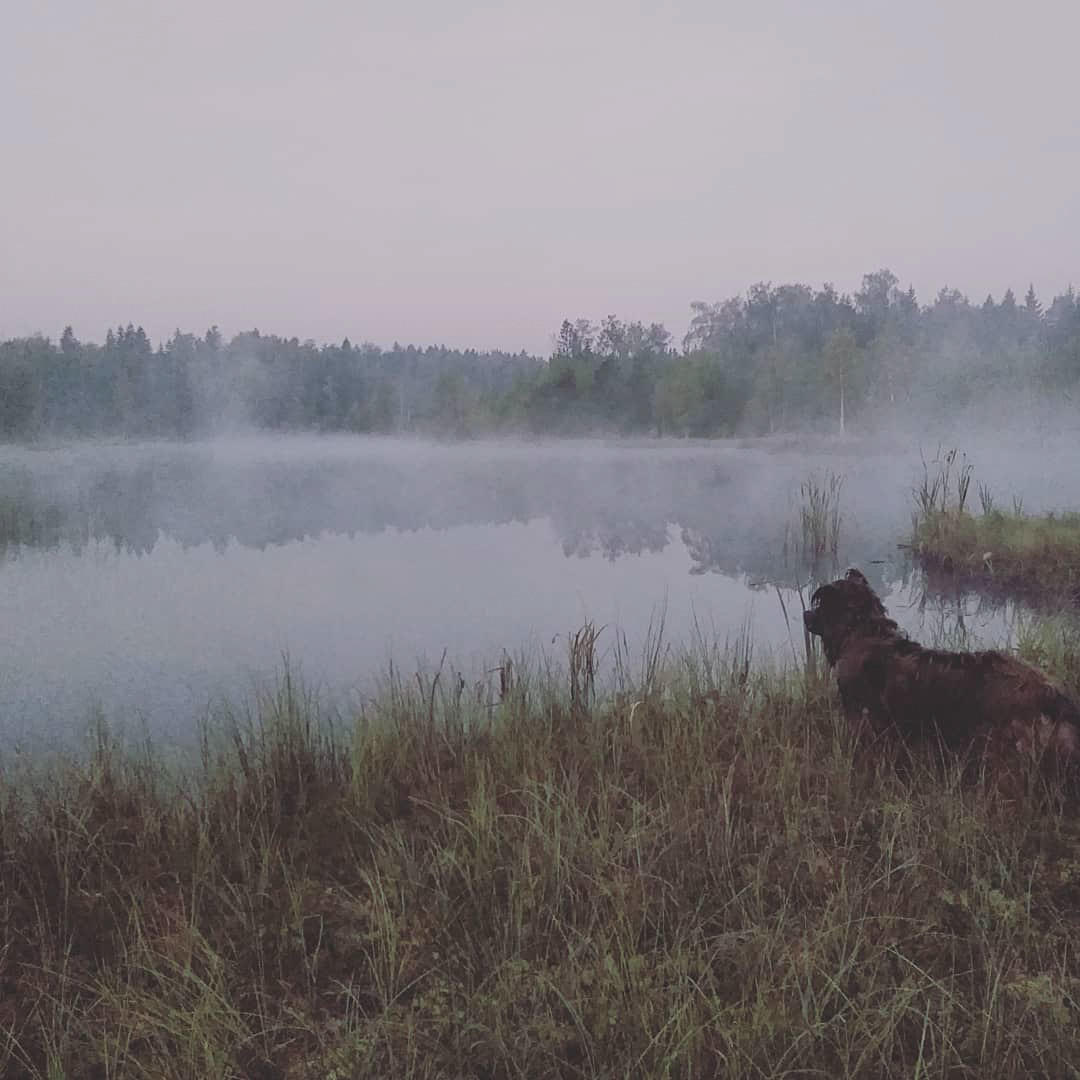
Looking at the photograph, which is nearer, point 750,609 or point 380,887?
point 380,887

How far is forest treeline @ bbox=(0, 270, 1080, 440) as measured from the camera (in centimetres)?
4278

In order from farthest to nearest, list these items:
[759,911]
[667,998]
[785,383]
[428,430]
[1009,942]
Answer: [428,430] < [785,383] < [759,911] < [1009,942] < [667,998]

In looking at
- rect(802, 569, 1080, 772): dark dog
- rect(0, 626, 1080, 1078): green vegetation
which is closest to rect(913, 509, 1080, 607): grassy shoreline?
rect(802, 569, 1080, 772): dark dog

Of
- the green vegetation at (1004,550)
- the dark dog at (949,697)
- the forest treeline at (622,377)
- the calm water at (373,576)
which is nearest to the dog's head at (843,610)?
the dark dog at (949,697)

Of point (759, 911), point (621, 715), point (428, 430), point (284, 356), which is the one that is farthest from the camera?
point (284, 356)

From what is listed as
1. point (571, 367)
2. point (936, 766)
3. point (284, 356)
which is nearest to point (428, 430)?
point (571, 367)

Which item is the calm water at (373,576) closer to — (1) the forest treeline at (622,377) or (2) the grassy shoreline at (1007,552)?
(2) the grassy shoreline at (1007,552)

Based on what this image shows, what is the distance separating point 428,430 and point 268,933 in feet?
221

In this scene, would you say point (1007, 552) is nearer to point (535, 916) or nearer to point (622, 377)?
point (535, 916)

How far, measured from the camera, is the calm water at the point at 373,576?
6262mm

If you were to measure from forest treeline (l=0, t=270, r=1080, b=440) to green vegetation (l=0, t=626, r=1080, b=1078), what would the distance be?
137 ft

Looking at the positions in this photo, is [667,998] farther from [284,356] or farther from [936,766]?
[284,356]

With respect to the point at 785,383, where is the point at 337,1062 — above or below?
below

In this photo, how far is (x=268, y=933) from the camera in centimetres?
229
